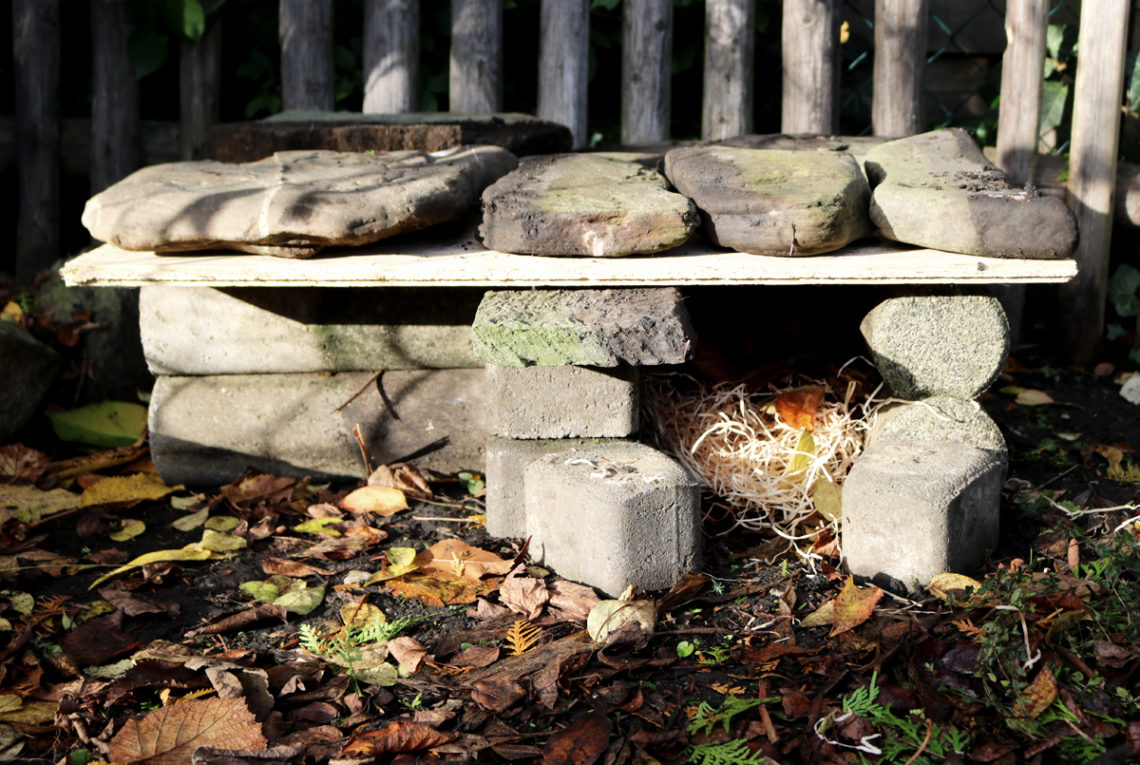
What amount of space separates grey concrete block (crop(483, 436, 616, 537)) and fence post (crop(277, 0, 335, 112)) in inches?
77.8

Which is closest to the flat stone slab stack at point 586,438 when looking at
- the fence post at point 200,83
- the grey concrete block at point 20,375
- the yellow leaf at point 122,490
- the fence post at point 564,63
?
the yellow leaf at point 122,490

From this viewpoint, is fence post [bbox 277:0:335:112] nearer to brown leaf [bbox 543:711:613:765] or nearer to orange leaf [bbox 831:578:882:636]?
orange leaf [bbox 831:578:882:636]

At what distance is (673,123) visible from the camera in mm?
5086

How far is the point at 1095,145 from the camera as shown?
3818 millimetres

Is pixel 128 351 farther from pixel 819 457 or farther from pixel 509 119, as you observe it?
pixel 819 457

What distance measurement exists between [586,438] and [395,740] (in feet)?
3.39

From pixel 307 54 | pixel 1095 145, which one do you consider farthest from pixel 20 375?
pixel 1095 145

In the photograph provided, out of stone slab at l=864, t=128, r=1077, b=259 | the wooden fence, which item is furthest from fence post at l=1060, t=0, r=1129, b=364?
stone slab at l=864, t=128, r=1077, b=259

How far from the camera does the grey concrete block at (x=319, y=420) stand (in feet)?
10.6

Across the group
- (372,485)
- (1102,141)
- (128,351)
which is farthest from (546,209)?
(1102,141)

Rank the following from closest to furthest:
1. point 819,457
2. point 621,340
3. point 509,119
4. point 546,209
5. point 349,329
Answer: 1. point 621,340
2. point 546,209
3. point 819,457
4. point 349,329
5. point 509,119

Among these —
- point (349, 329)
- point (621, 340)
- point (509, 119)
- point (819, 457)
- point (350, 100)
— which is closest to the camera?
point (621, 340)

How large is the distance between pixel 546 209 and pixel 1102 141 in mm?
2250

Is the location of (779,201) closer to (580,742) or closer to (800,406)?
(800,406)
